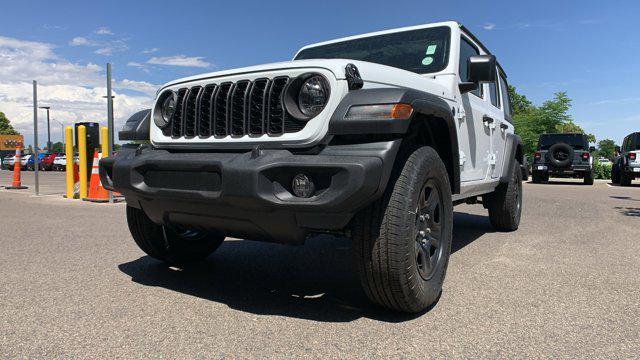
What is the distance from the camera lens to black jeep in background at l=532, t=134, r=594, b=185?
55.3 ft

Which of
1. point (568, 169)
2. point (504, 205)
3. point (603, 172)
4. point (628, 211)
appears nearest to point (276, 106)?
point (504, 205)

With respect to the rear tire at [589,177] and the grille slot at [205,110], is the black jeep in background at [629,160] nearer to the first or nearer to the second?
the rear tire at [589,177]

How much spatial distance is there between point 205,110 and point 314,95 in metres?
0.81

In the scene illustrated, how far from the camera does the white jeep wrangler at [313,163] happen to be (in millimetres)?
2451

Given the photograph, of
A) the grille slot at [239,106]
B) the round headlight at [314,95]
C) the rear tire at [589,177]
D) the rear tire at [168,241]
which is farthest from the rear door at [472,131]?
the rear tire at [589,177]

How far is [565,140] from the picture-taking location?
18.5m

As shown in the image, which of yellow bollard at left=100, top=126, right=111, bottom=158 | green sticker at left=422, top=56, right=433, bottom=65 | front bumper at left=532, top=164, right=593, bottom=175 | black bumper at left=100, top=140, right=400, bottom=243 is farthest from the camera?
front bumper at left=532, top=164, right=593, bottom=175

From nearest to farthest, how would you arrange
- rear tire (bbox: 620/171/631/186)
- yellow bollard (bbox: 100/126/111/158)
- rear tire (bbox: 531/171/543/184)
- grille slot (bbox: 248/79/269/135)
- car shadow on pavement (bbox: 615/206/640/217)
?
grille slot (bbox: 248/79/269/135) < car shadow on pavement (bbox: 615/206/640/217) < yellow bollard (bbox: 100/126/111/158) < rear tire (bbox: 620/171/631/186) < rear tire (bbox: 531/171/543/184)

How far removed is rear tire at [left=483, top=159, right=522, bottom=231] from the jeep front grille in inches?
144

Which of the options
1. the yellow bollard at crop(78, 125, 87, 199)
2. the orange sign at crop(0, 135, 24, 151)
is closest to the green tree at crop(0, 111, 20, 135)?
the orange sign at crop(0, 135, 24, 151)

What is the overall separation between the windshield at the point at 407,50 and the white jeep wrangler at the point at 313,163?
0.99 ft

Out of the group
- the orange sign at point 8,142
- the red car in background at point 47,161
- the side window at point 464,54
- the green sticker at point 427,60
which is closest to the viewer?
the green sticker at point 427,60

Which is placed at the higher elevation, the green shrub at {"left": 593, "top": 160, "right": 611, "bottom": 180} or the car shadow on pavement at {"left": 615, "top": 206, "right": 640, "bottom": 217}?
the green shrub at {"left": 593, "top": 160, "right": 611, "bottom": 180}

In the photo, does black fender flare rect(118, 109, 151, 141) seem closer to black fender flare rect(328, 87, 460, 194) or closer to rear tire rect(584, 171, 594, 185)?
black fender flare rect(328, 87, 460, 194)
